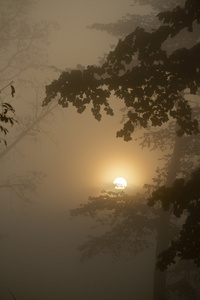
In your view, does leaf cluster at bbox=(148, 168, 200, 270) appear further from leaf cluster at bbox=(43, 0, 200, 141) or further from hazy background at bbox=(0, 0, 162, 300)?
hazy background at bbox=(0, 0, 162, 300)

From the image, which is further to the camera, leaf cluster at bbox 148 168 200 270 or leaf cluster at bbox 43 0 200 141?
leaf cluster at bbox 43 0 200 141

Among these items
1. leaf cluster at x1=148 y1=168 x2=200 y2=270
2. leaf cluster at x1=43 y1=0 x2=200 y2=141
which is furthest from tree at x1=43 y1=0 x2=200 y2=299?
leaf cluster at x1=148 y1=168 x2=200 y2=270

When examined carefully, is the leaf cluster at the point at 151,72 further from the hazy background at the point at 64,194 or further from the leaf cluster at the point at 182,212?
the hazy background at the point at 64,194

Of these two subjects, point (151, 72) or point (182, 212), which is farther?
point (151, 72)

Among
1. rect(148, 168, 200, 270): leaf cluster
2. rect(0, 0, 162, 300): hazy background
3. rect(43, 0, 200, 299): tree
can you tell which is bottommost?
rect(148, 168, 200, 270): leaf cluster

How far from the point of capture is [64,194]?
28.8m

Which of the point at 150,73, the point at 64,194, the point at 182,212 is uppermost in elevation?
the point at 64,194

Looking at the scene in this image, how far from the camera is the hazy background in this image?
17281 mm

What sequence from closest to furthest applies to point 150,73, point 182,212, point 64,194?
point 182,212
point 150,73
point 64,194

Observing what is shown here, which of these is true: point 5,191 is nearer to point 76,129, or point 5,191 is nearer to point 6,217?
point 6,217

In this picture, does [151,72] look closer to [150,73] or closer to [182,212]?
[150,73]

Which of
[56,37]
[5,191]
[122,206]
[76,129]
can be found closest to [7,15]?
[122,206]

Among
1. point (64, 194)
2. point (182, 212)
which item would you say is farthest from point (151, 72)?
point (64, 194)

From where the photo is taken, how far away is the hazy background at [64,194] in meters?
17.3
